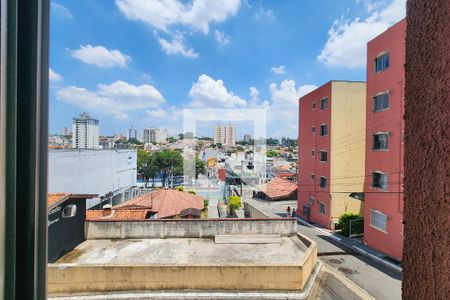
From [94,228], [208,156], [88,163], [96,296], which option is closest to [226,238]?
Result: [96,296]

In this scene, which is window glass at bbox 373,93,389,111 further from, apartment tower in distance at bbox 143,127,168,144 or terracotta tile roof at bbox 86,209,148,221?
apartment tower in distance at bbox 143,127,168,144

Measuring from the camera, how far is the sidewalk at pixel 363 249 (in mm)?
7500

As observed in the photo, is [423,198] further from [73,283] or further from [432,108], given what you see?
[73,283]

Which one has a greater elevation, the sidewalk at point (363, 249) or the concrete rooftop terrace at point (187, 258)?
the concrete rooftop terrace at point (187, 258)

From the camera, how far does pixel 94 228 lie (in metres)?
7.38

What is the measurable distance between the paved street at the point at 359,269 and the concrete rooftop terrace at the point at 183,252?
5.23 ft

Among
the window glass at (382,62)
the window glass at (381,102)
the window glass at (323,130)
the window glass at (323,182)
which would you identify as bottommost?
the window glass at (323,182)

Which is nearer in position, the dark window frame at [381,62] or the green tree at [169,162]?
the dark window frame at [381,62]

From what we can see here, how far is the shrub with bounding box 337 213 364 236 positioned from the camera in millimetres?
10664

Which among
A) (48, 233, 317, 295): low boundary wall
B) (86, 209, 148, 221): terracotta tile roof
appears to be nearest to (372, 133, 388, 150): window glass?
(48, 233, 317, 295): low boundary wall

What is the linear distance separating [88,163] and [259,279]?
566 inches

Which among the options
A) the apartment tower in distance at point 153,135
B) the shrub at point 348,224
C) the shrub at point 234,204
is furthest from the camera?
the apartment tower in distance at point 153,135

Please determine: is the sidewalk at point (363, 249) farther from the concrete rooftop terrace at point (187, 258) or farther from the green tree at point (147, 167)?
the green tree at point (147, 167)

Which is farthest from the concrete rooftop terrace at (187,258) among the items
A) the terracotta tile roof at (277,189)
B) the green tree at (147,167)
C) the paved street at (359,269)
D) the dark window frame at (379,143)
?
the green tree at (147,167)
